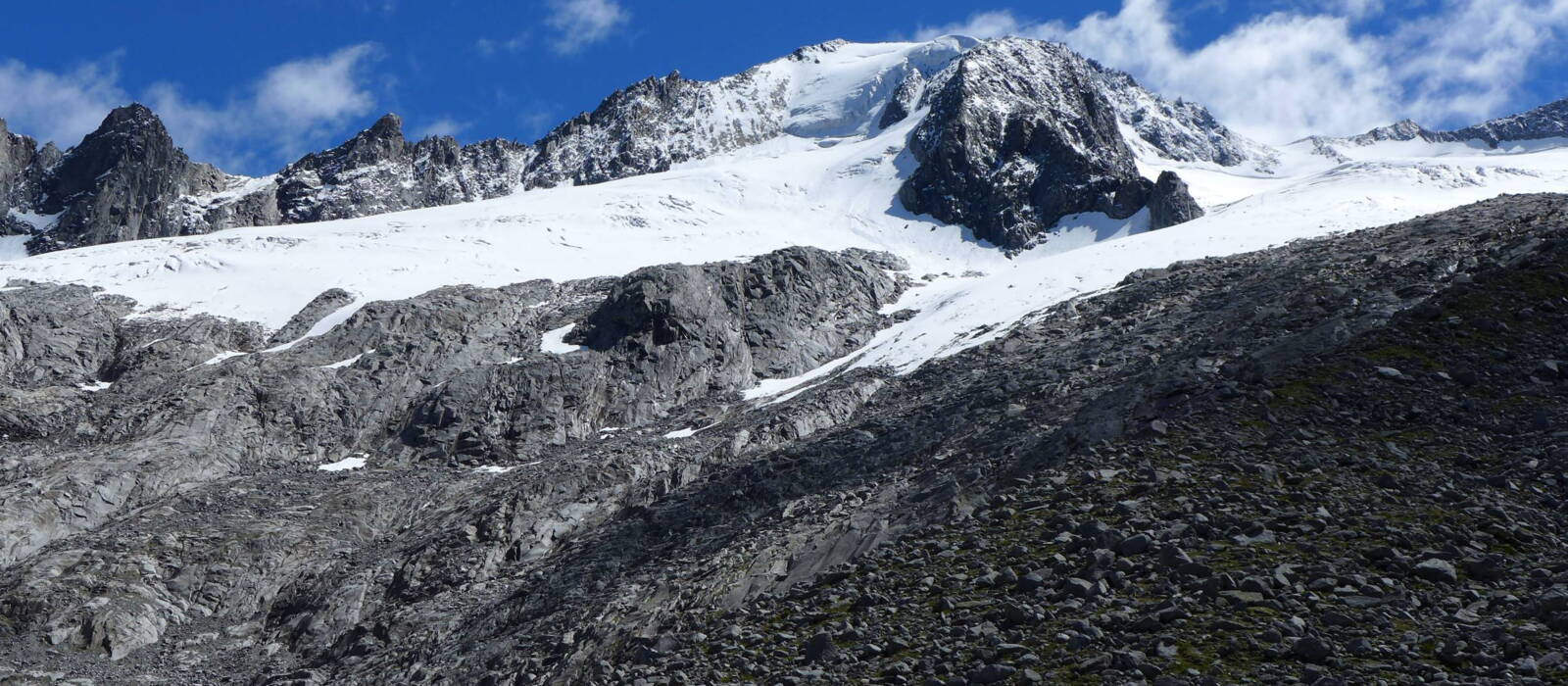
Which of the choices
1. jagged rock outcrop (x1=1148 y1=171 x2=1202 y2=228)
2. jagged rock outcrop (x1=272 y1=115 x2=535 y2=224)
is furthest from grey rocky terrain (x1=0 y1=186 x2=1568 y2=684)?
jagged rock outcrop (x1=272 y1=115 x2=535 y2=224)

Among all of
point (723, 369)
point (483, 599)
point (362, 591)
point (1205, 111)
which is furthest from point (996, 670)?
point (1205, 111)

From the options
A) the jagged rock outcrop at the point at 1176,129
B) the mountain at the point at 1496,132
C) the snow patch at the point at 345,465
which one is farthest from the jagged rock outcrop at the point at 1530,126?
the snow patch at the point at 345,465

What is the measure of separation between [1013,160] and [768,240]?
97.6 ft

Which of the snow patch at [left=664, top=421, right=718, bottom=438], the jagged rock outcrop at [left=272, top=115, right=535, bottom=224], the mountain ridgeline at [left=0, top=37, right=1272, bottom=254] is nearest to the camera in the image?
the snow patch at [left=664, top=421, right=718, bottom=438]

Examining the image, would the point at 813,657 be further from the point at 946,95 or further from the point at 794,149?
the point at 794,149

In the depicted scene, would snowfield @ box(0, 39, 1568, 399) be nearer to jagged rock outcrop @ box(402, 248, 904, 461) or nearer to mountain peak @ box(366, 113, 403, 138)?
jagged rock outcrop @ box(402, 248, 904, 461)

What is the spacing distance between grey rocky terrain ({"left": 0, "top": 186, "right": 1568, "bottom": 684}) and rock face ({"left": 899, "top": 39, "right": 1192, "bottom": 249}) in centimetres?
4109

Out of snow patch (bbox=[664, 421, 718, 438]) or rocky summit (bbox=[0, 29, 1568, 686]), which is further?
snow patch (bbox=[664, 421, 718, 438])

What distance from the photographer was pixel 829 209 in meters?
104

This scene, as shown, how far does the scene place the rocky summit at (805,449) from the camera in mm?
17000

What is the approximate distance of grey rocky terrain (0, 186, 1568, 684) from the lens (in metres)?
16.5

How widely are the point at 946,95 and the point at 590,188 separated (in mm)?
40360

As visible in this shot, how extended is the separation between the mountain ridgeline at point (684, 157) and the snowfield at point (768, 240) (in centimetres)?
441

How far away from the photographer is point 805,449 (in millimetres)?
35031
